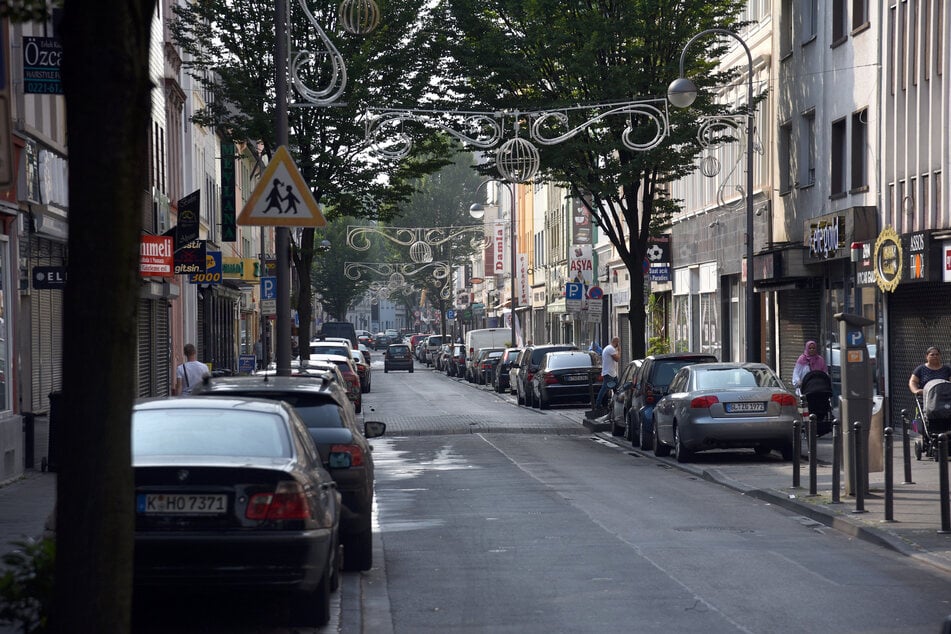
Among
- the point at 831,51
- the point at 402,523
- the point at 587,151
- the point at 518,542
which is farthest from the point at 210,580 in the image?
the point at 831,51

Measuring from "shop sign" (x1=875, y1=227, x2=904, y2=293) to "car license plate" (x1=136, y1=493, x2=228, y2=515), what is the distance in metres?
19.3

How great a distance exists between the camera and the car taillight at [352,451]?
11.2 metres

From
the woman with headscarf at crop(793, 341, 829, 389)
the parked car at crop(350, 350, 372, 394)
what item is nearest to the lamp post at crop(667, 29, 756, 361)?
the woman with headscarf at crop(793, 341, 829, 389)

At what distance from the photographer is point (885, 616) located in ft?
30.7

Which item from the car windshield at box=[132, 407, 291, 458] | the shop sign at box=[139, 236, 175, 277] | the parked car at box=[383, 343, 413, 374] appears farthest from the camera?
the parked car at box=[383, 343, 413, 374]

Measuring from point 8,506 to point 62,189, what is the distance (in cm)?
870

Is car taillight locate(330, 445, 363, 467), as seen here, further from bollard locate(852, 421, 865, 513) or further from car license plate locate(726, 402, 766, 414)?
car license plate locate(726, 402, 766, 414)

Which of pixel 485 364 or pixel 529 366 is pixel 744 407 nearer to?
pixel 529 366

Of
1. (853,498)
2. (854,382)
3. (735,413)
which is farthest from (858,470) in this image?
(735,413)

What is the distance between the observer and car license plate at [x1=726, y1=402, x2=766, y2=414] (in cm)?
2152

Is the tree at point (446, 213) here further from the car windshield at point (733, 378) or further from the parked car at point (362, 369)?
the car windshield at point (733, 378)

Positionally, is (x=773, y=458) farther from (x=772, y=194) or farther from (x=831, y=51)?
(x=772, y=194)

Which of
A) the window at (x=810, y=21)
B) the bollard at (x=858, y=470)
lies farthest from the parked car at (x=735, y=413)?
the window at (x=810, y=21)

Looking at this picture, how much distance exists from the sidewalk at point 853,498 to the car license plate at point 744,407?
78 cm
